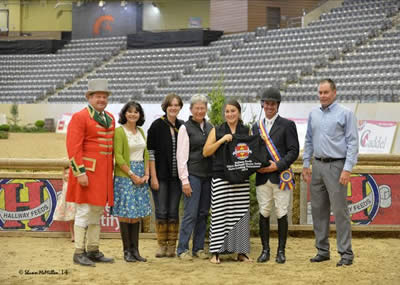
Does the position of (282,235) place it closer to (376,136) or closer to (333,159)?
(333,159)

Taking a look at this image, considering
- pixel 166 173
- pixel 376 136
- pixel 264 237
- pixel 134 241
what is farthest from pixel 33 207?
pixel 376 136

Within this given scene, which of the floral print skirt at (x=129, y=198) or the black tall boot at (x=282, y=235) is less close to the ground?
the floral print skirt at (x=129, y=198)

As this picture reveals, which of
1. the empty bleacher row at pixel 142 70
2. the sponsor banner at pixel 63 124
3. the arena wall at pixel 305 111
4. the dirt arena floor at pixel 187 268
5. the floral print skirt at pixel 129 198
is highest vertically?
the empty bleacher row at pixel 142 70

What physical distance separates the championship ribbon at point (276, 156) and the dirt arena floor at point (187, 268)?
2.63ft

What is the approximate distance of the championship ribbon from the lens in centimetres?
724

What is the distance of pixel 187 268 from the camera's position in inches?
276

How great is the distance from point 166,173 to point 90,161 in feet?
2.80

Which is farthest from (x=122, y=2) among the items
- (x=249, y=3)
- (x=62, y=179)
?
(x=62, y=179)

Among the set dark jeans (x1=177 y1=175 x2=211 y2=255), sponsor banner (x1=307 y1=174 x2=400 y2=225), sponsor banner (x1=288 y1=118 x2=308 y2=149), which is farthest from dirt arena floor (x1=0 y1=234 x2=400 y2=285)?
sponsor banner (x1=288 y1=118 x2=308 y2=149)

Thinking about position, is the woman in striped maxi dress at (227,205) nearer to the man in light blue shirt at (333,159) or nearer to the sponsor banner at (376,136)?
the man in light blue shirt at (333,159)

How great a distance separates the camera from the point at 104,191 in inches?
281

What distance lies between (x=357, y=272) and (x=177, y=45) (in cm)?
2816

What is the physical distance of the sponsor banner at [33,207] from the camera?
29.0 feet

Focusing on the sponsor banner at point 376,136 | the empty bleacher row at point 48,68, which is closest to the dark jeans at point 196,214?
the sponsor banner at point 376,136
